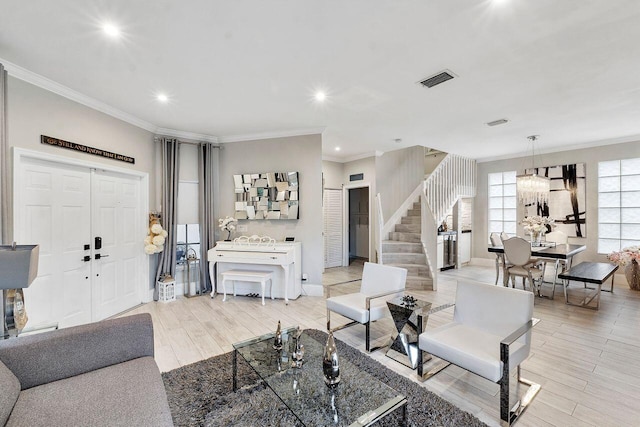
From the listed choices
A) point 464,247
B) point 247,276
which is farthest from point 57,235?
point 464,247

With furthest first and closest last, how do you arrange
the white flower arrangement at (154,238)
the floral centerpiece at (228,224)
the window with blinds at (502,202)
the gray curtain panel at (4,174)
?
the window with blinds at (502,202), the floral centerpiece at (228,224), the white flower arrangement at (154,238), the gray curtain panel at (4,174)

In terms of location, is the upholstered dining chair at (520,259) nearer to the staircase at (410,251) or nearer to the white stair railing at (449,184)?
the staircase at (410,251)

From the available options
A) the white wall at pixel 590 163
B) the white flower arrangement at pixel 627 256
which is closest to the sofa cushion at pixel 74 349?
the white flower arrangement at pixel 627 256

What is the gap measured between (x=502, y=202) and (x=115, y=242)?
8.09 meters

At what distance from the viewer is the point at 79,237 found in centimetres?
337

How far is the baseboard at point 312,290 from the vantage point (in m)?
4.68

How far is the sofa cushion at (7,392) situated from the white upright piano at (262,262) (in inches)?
115

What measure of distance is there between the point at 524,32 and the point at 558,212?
5483mm

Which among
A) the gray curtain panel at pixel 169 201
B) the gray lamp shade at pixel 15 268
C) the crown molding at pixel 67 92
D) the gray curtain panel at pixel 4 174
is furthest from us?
the gray curtain panel at pixel 169 201

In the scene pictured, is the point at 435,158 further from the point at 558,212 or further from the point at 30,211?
the point at 30,211

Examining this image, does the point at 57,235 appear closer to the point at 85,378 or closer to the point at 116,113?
the point at 116,113

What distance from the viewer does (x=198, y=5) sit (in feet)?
6.23

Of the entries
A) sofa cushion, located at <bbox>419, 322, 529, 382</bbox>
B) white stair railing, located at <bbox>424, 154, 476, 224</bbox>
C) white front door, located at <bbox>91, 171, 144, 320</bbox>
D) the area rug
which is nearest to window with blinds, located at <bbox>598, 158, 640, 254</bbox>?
white stair railing, located at <bbox>424, 154, 476, 224</bbox>

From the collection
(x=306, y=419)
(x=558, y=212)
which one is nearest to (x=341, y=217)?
(x=558, y=212)
